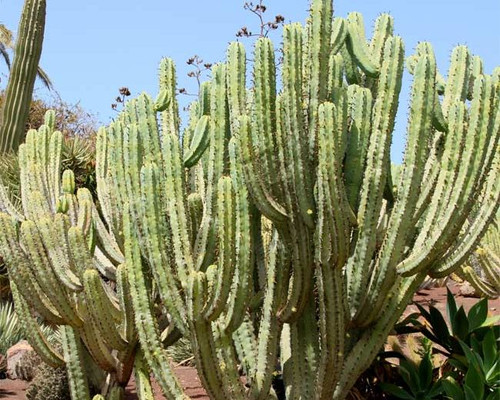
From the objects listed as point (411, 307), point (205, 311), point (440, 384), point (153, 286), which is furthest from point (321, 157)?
point (411, 307)

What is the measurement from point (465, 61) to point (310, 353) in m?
2.32

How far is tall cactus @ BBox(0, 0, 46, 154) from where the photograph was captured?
51.3 feet

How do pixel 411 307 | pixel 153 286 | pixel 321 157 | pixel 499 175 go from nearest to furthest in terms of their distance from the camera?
1. pixel 321 157
2. pixel 499 175
3. pixel 153 286
4. pixel 411 307

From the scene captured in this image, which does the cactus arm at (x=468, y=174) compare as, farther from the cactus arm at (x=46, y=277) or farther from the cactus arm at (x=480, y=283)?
the cactus arm at (x=480, y=283)

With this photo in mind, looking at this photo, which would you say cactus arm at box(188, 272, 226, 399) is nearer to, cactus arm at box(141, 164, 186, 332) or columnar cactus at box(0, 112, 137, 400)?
cactus arm at box(141, 164, 186, 332)

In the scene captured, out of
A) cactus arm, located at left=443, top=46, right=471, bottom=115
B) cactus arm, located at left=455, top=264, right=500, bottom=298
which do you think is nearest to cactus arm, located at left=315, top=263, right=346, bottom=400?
cactus arm, located at left=443, top=46, right=471, bottom=115

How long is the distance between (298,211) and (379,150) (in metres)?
0.65

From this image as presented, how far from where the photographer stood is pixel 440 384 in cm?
669

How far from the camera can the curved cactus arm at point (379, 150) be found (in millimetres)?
5461

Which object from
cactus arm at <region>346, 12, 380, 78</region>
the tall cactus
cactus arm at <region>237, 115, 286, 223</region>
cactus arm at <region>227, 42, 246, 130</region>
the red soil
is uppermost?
the tall cactus

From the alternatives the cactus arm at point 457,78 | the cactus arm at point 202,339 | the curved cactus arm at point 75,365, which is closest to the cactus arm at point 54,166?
the curved cactus arm at point 75,365

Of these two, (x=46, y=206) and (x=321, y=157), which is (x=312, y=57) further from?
(x=46, y=206)

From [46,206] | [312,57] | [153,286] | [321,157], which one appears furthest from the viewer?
[46,206]

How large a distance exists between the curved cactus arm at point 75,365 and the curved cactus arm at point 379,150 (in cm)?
259
